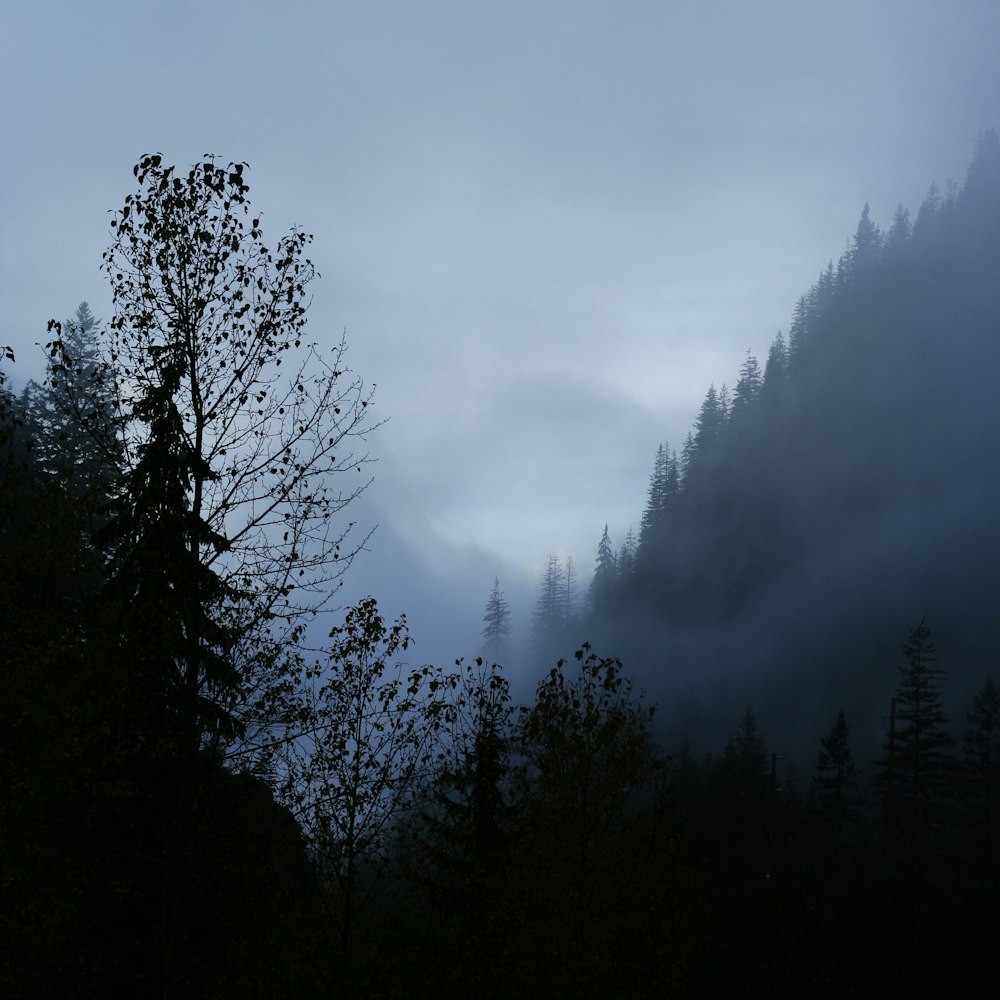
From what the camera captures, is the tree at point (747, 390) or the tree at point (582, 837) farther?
the tree at point (747, 390)

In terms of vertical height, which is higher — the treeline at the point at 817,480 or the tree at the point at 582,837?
the treeline at the point at 817,480

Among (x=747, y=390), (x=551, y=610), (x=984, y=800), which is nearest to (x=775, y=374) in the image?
(x=747, y=390)

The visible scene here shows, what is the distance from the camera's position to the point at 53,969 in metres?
17.9

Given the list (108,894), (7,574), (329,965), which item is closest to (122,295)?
(7,574)

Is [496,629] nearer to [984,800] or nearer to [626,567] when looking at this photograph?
[626,567]

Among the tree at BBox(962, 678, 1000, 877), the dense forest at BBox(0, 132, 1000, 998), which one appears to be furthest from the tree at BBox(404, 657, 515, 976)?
the tree at BBox(962, 678, 1000, 877)

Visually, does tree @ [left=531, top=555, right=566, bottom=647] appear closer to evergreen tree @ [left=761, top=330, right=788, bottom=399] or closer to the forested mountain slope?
the forested mountain slope

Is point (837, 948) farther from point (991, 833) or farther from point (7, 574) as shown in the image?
point (7, 574)

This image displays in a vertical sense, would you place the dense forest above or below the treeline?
below

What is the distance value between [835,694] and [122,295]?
394ft

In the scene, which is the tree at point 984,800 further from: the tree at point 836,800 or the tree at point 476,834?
the tree at point 476,834

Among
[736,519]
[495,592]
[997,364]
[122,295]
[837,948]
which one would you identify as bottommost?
[837,948]

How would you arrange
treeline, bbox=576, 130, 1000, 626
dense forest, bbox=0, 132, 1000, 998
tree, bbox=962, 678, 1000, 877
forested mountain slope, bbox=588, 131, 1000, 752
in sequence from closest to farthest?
1. dense forest, bbox=0, 132, 1000, 998
2. tree, bbox=962, 678, 1000, 877
3. forested mountain slope, bbox=588, 131, 1000, 752
4. treeline, bbox=576, 130, 1000, 626

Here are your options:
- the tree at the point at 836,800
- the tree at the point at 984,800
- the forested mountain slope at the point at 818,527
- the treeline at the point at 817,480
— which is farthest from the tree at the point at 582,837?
the treeline at the point at 817,480
